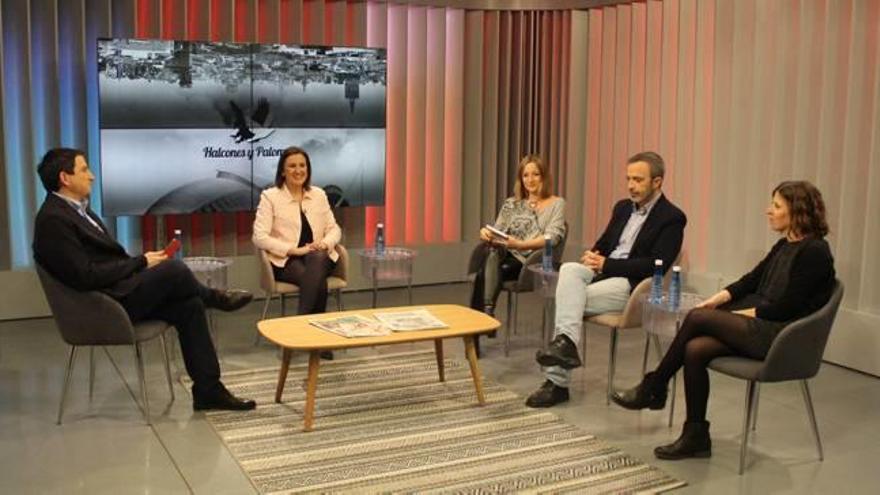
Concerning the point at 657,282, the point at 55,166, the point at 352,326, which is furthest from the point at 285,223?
the point at 657,282

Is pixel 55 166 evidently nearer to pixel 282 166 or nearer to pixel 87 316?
pixel 87 316

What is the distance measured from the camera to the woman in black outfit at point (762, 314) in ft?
13.3

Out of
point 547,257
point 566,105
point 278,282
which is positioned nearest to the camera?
point 547,257

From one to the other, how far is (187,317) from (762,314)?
2606mm

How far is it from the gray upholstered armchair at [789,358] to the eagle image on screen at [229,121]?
3829 millimetres

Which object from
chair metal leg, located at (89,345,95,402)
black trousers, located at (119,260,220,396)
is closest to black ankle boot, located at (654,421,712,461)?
black trousers, located at (119,260,220,396)

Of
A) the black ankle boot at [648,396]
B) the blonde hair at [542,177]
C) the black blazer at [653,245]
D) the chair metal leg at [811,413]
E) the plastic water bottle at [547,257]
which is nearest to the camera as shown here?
the chair metal leg at [811,413]

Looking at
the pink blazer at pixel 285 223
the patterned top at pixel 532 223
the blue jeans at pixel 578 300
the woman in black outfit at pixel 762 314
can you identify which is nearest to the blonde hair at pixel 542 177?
the patterned top at pixel 532 223

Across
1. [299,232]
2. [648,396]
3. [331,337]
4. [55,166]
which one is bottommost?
[648,396]

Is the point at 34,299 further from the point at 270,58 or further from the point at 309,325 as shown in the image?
the point at 309,325

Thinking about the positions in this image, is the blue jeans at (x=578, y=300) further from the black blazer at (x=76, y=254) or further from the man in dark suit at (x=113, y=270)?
the black blazer at (x=76, y=254)

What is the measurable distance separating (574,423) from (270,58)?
11.7 feet

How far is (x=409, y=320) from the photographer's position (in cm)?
486

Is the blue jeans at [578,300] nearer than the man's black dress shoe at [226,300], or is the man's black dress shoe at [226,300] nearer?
the blue jeans at [578,300]
